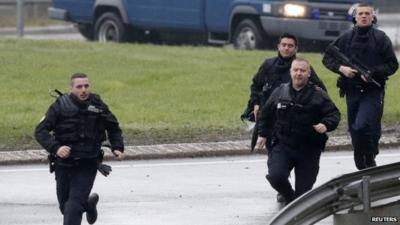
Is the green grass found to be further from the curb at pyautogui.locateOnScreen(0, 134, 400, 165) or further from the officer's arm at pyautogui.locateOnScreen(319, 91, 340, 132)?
the officer's arm at pyautogui.locateOnScreen(319, 91, 340, 132)

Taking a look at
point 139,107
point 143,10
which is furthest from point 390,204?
point 143,10

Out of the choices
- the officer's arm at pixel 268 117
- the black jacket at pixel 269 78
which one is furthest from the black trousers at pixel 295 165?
the black jacket at pixel 269 78

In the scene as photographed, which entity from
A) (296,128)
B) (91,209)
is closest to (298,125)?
(296,128)

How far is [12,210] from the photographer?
40.4 ft

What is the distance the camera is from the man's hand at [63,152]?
34.0 feet

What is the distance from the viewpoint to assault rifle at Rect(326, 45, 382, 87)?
1252 cm

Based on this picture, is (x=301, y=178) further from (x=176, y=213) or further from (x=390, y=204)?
(x=390, y=204)

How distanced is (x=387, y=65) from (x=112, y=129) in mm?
3110

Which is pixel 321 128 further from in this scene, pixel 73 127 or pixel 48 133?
pixel 48 133

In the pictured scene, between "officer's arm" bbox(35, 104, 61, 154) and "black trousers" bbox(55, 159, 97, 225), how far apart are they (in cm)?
20

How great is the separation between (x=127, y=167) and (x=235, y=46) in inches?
465

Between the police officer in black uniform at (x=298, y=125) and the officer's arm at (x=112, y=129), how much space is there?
119 cm

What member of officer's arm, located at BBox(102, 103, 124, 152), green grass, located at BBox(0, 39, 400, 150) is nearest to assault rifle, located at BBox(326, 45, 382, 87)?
officer's arm, located at BBox(102, 103, 124, 152)

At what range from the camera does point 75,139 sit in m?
10.5
